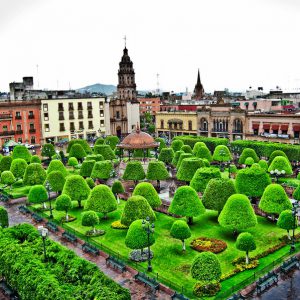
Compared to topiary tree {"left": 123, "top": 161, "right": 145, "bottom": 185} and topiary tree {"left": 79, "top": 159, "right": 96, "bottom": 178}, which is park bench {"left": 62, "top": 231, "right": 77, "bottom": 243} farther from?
topiary tree {"left": 79, "top": 159, "right": 96, "bottom": 178}

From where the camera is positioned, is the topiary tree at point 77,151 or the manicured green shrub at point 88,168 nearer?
the manicured green shrub at point 88,168

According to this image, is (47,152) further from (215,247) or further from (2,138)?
(215,247)

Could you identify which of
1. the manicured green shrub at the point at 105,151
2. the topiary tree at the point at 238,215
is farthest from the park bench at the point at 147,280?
the manicured green shrub at the point at 105,151

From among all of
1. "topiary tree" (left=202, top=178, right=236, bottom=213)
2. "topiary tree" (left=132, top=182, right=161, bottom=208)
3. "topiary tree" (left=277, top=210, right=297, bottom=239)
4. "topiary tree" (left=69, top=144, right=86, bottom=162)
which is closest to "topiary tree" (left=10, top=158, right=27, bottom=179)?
"topiary tree" (left=69, top=144, right=86, bottom=162)

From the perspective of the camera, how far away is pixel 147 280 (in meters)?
25.3

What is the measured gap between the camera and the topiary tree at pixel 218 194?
1409 inches

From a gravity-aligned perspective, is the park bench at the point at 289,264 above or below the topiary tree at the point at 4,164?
below

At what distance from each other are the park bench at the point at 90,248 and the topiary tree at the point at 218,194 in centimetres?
1154

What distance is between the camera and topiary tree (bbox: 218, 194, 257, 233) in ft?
102

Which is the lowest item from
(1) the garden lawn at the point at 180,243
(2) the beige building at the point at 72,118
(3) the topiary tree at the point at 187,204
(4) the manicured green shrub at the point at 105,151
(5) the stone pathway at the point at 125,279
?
(5) the stone pathway at the point at 125,279

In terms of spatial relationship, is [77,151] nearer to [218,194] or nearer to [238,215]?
[218,194]

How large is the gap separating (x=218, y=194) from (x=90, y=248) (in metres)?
12.8

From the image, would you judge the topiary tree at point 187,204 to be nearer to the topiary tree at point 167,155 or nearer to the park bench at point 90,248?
the park bench at point 90,248

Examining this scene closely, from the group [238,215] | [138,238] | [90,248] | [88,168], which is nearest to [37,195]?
[88,168]
